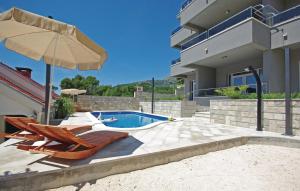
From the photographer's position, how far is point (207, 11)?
13.9m

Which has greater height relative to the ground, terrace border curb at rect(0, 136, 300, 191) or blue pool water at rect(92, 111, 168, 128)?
terrace border curb at rect(0, 136, 300, 191)

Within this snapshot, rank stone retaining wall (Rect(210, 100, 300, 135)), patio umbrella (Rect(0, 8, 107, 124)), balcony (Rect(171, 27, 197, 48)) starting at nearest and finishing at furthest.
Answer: patio umbrella (Rect(0, 8, 107, 124)) → stone retaining wall (Rect(210, 100, 300, 135)) → balcony (Rect(171, 27, 197, 48))

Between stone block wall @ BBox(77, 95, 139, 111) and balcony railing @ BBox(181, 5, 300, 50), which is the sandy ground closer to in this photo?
balcony railing @ BBox(181, 5, 300, 50)

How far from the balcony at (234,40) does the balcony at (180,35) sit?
4.09 meters

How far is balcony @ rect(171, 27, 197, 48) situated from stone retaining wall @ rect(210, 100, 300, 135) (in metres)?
10.5

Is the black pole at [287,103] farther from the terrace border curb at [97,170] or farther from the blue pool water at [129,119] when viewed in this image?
the blue pool water at [129,119]

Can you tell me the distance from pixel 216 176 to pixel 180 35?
59.8 ft

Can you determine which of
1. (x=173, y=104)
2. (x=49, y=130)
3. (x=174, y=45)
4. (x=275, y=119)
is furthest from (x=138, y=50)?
(x=49, y=130)

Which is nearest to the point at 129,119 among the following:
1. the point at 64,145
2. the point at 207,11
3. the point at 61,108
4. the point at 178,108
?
the point at 178,108

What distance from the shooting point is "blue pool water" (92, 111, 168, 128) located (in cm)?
1311

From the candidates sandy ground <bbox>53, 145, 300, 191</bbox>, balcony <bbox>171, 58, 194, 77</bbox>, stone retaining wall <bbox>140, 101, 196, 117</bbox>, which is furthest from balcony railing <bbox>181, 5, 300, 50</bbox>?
sandy ground <bbox>53, 145, 300, 191</bbox>

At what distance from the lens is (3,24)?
3.77m

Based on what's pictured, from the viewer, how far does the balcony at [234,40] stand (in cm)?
1017

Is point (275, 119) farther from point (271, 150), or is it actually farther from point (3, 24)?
point (3, 24)
